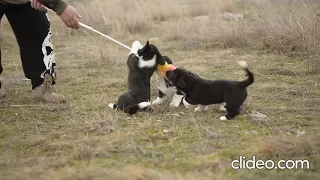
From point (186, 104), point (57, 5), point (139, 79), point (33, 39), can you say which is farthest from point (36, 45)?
point (186, 104)

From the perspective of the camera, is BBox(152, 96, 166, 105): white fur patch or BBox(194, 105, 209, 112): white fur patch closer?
BBox(194, 105, 209, 112): white fur patch

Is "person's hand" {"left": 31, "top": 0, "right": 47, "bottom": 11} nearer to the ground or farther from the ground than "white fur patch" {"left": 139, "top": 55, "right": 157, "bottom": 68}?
farther from the ground

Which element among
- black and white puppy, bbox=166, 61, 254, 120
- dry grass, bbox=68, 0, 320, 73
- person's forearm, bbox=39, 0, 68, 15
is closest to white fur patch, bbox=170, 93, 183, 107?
black and white puppy, bbox=166, 61, 254, 120

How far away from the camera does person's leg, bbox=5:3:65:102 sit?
5094 mm

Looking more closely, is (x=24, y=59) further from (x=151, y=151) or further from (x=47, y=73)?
(x=151, y=151)

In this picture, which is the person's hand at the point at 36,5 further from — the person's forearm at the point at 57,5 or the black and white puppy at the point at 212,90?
the black and white puppy at the point at 212,90

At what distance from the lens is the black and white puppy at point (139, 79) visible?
4569 mm

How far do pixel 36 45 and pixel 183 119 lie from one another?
2095 millimetres

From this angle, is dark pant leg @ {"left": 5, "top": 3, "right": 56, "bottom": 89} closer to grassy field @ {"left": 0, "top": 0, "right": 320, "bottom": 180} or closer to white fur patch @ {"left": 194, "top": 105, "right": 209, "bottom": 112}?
grassy field @ {"left": 0, "top": 0, "right": 320, "bottom": 180}

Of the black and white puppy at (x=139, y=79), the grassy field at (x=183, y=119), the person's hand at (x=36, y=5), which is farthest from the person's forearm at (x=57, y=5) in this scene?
the grassy field at (x=183, y=119)

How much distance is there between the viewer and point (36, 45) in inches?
206

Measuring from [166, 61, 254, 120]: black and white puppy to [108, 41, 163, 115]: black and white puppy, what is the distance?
0.78 ft

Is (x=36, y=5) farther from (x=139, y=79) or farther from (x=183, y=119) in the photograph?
(x=183, y=119)

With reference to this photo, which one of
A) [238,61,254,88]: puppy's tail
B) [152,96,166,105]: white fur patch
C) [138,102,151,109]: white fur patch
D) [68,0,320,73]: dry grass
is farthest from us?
[68,0,320,73]: dry grass
